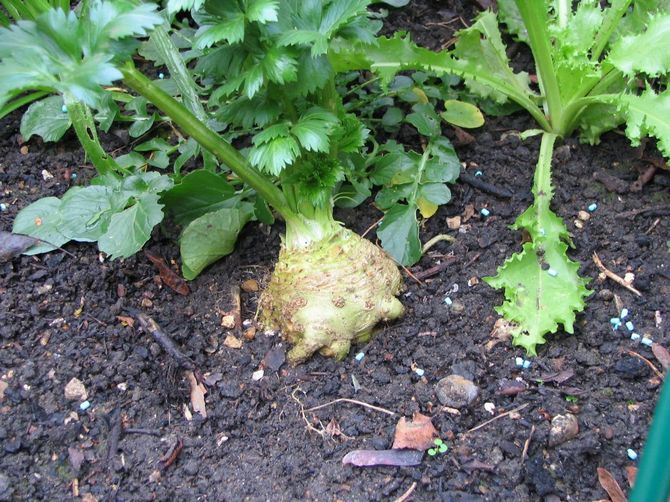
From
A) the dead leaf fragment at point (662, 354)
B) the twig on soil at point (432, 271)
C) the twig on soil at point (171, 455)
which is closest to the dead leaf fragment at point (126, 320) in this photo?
the twig on soil at point (171, 455)

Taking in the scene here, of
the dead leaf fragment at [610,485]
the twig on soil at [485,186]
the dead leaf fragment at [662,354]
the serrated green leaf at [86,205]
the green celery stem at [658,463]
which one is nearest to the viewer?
the green celery stem at [658,463]

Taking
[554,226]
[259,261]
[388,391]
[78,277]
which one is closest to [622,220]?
[554,226]

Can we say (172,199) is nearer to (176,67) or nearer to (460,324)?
(176,67)

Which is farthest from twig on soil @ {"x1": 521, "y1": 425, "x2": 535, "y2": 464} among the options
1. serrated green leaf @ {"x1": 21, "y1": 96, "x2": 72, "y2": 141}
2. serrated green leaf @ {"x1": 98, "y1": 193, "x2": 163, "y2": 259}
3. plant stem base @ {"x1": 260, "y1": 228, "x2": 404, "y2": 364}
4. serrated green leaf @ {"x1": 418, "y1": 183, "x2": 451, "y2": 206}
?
serrated green leaf @ {"x1": 21, "y1": 96, "x2": 72, "y2": 141}

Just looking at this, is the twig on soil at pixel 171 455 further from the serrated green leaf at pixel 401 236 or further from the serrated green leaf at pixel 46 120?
the serrated green leaf at pixel 46 120

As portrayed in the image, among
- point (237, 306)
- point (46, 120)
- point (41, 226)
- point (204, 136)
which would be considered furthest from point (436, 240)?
point (46, 120)
